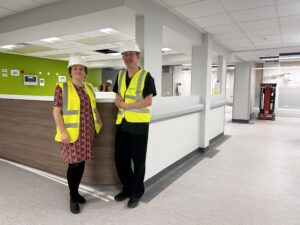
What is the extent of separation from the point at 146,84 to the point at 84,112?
72 cm

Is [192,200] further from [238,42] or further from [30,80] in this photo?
[30,80]

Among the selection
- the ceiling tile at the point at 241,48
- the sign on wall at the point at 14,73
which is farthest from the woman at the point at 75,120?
the sign on wall at the point at 14,73

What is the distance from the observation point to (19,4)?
11.1 ft

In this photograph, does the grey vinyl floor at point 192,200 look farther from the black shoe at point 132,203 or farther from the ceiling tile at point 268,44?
the ceiling tile at point 268,44

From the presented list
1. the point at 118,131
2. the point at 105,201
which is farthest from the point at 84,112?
the point at 105,201

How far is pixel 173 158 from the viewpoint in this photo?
381cm

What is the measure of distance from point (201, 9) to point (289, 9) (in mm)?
1323

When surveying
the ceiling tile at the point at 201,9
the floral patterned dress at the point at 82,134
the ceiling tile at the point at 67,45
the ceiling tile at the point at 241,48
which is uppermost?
the ceiling tile at the point at 67,45

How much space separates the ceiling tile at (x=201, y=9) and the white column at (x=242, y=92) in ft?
19.9

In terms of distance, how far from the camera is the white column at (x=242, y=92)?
8.88m

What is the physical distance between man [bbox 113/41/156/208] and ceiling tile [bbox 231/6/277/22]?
2.09m

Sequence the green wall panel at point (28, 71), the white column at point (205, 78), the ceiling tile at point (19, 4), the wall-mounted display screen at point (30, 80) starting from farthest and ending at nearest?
the wall-mounted display screen at point (30, 80)
the green wall panel at point (28, 71)
the white column at point (205, 78)
the ceiling tile at point (19, 4)

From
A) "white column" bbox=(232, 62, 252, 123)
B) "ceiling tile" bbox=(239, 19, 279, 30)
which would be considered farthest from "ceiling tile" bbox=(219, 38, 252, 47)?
"white column" bbox=(232, 62, 252, 123)

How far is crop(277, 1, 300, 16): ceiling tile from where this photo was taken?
3159 mm
